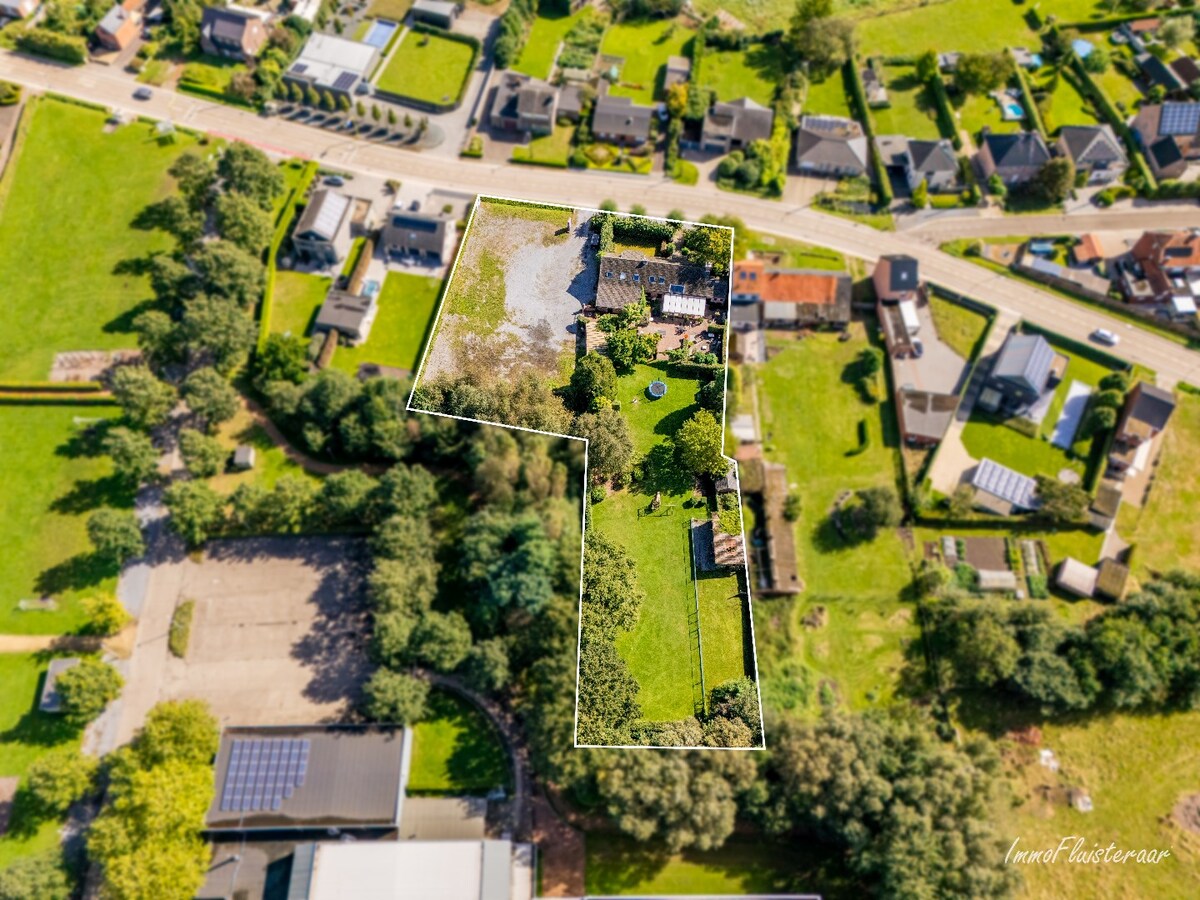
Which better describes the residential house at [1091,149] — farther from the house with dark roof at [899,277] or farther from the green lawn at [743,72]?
the green lawn at [743,72]

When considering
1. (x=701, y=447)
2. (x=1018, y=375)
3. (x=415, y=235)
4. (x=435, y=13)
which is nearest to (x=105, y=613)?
(x=415, y=235)

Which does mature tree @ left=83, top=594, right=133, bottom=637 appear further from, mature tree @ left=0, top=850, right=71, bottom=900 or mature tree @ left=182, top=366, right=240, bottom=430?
mature tree @ left=182, top=366, right=240, bottom=430

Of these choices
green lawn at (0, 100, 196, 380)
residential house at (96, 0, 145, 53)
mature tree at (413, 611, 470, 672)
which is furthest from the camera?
residential house at (96, 0, 145, 53)

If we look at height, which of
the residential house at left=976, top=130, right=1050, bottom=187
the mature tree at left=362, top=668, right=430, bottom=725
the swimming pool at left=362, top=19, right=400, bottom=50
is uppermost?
the swimming pool at left=362, top=19, right=400, bottom=50

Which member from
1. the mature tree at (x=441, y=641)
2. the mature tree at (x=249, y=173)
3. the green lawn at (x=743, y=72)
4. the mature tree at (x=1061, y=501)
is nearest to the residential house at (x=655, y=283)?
the mature tree at (x=441, y=641)

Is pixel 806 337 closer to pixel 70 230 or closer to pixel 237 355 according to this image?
pixel 237 355

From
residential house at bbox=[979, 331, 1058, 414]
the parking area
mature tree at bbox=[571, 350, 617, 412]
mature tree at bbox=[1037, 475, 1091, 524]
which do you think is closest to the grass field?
the parking area
